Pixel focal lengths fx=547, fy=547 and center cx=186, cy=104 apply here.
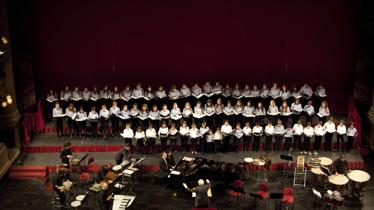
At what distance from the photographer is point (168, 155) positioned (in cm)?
1639

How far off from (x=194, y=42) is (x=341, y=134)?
6429 millimetres

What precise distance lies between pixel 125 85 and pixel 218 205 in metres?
7.38

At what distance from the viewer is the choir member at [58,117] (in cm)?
1878

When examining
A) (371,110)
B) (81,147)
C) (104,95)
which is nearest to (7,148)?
(81,147)

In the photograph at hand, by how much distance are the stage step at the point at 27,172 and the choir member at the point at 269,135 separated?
23.7 ft

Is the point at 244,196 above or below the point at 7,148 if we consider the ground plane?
below

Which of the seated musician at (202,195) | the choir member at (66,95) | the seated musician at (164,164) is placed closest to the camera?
the seated musician at (202,195)

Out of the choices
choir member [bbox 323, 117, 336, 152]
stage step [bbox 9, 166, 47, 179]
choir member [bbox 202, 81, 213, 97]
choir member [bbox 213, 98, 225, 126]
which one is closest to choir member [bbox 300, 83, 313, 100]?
choir member [bbox 323, 117, 336, 152]

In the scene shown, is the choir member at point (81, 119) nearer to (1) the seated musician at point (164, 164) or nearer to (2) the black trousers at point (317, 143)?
(1) the seated musician at point (164, 164)

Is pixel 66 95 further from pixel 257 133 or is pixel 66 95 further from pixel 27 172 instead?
pixel 257 133

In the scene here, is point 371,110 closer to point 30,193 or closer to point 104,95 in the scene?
point 104,95

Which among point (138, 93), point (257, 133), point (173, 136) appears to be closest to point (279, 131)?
point (257, 133)

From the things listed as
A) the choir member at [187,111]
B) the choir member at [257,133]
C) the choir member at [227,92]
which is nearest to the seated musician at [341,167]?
the choir member at [257,133]

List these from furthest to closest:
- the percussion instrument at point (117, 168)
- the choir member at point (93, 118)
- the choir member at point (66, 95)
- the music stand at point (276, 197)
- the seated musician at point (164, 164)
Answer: the choir member at point (66, 95) < the choir member at point (93, 118) < the seated musician at point (164, 164) < the percussion instrument at point (117, 168) < the music stand at point (276, 197)
